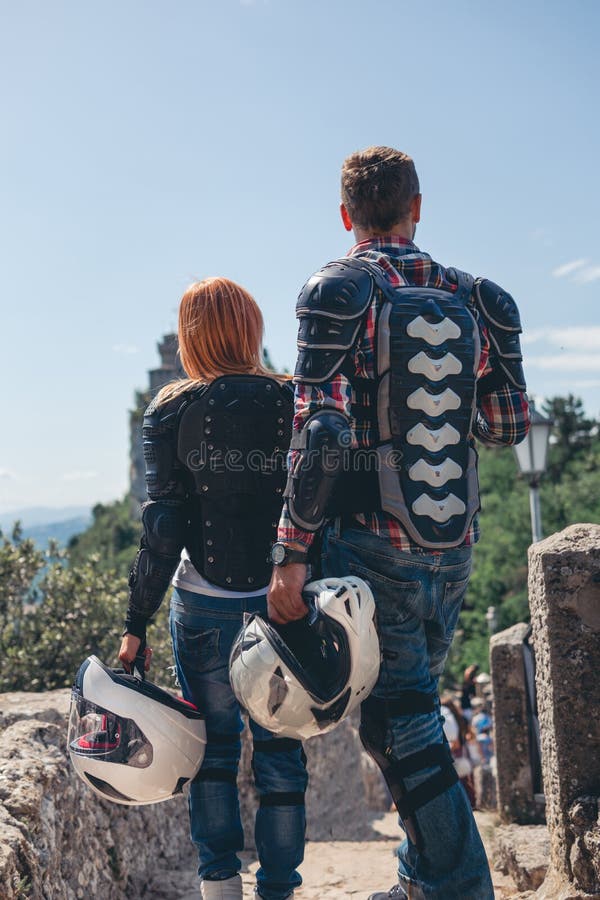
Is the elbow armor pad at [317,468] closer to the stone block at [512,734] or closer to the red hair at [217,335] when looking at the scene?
the red hair at [217,335]

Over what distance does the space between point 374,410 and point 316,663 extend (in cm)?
68

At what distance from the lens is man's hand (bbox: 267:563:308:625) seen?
2375 millimetres

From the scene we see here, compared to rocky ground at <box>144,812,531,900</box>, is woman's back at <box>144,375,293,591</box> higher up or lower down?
higher up

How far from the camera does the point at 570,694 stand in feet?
10.4

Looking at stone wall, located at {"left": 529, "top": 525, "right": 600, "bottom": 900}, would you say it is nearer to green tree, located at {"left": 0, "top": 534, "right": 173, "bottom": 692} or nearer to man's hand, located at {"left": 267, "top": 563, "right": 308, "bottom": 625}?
man's hand, located at {"left": 267, "top": 563, "right": 308, "bottom": 625}

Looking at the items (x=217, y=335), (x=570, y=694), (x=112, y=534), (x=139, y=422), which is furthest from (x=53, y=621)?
(x=139, y=422)

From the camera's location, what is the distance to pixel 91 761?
8.89 ft

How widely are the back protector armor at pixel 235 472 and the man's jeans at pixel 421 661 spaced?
439 mm

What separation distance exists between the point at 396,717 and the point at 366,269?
1.15 metres

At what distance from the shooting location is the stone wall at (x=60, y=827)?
2.89 meters

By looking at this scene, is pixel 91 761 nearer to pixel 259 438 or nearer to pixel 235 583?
pixel 235 583

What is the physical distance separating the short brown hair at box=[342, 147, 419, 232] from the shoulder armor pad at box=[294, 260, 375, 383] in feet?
0.95

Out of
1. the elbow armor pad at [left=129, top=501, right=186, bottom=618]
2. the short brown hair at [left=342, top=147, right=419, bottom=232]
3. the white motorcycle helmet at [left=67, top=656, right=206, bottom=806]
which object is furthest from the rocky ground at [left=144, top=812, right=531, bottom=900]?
the short brown hair at [left=342, top=147, right=419, bottom=232]

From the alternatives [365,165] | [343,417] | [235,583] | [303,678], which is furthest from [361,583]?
[365,165]
